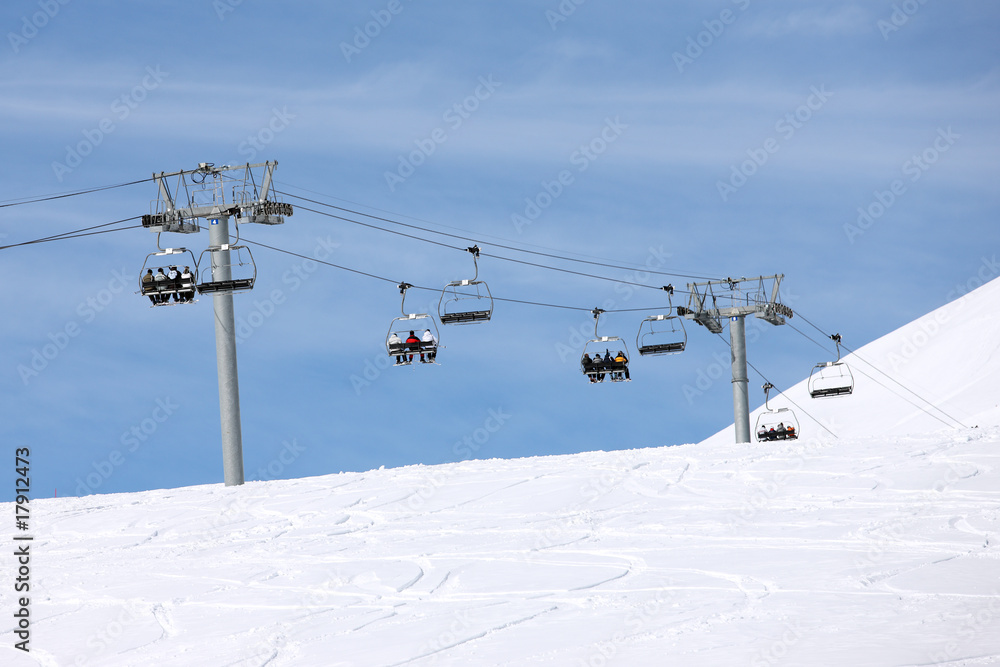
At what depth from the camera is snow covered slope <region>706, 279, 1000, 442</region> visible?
82625mm

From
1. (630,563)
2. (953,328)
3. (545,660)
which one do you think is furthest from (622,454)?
(953,328)

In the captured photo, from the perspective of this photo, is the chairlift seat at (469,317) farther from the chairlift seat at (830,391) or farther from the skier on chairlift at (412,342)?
the chairlift seat at (830,391)

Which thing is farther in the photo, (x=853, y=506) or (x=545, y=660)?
(x=853, y=506)

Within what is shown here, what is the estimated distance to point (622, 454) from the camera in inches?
1080

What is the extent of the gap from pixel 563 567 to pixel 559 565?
0.44 feet

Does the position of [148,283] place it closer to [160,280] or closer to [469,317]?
[160,280]

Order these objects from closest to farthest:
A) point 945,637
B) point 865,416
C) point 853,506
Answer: point 945,637
point 853,506
point 865,416

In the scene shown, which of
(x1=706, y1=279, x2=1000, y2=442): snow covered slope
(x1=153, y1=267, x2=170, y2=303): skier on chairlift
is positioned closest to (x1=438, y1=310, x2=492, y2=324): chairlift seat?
(x1=153, y1=267, x2=170, y2=303): skier on chairlift

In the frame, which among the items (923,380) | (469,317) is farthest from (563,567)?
(923,380)

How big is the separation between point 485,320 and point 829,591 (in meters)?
12.6

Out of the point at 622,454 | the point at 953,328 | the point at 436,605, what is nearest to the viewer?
the point at 436,605

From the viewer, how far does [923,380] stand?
93.4 metres

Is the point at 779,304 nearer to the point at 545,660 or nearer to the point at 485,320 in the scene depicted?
the point at 485,320

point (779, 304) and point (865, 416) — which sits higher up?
point (779, 304)
